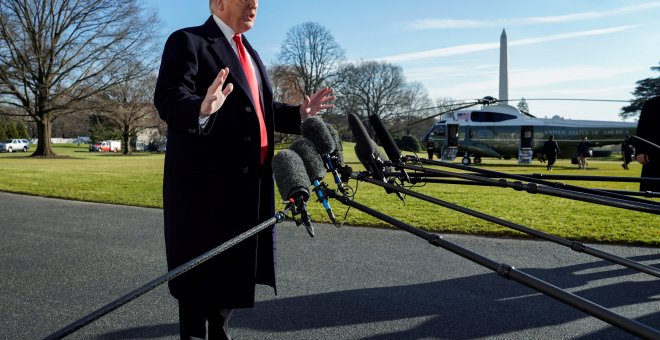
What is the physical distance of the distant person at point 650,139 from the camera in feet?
17.0

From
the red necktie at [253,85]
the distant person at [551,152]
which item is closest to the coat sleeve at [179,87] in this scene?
the red necktie at [253,85]

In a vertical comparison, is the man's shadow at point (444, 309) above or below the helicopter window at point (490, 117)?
below

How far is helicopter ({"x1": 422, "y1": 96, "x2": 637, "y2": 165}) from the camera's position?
28266 mm

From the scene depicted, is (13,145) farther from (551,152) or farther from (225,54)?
(225,54)

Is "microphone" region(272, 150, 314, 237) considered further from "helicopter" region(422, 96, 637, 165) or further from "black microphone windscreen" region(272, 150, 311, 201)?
"helicopter" region(422, 96, 637, 165)

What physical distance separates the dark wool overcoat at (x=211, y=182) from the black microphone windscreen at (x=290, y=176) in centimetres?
28

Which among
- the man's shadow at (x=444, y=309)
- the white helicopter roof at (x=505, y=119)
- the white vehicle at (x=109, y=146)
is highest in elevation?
the white helicopter roof at (x=505, y=119)

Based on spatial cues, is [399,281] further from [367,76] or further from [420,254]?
[367,76]

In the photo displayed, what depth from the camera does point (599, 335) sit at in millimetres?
3279

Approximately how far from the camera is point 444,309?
372 centimetres

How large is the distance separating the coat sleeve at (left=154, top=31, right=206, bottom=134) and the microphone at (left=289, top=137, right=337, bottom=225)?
485mm

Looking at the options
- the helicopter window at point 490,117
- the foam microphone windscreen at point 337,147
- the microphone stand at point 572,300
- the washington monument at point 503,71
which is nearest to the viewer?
the microphone stand at point 572,300

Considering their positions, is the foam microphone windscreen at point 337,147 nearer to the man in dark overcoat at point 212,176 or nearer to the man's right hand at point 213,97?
the man in dark overcoat at point 212,176

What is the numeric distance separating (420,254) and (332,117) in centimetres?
5643
